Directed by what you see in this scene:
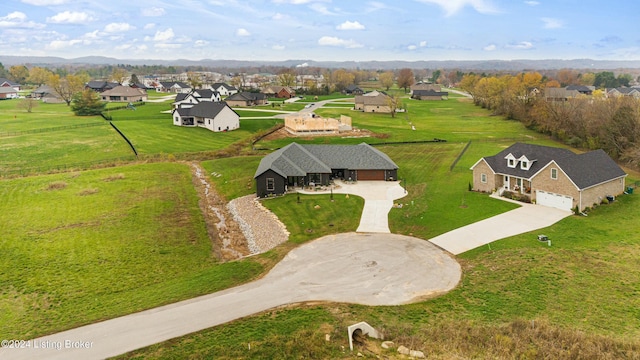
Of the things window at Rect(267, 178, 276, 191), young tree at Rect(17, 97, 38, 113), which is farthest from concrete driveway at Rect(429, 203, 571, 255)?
young tree at Rect(17, 97, 38, 113)

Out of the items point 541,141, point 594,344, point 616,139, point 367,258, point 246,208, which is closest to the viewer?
point 594,344

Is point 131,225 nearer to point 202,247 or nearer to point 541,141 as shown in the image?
point 202,247

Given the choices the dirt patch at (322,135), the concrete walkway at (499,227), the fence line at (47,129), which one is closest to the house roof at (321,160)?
the concrete walkway at (499,227)

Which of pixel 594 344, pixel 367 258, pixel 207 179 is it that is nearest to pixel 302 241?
pixel 367 258

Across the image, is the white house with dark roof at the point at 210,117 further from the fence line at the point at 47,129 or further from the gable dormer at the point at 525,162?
the gable dormer at the point at 525,162

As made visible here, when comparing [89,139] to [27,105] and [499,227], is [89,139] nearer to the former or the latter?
[27,105]

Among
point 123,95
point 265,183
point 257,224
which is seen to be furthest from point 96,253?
point 123,95

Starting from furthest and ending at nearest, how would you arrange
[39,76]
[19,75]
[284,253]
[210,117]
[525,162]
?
[19,75] < [39,76] < [210,117] < [525,162] < [284,253]
